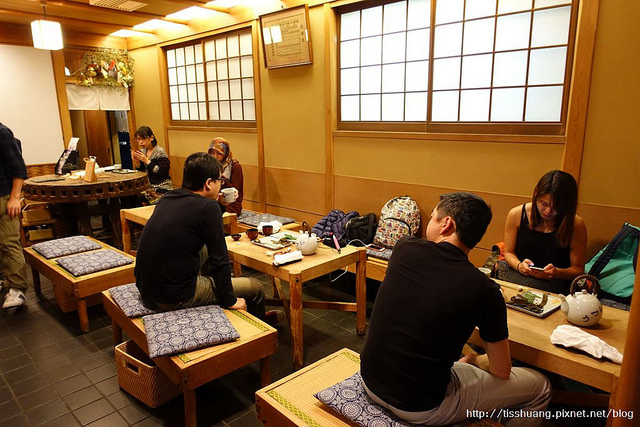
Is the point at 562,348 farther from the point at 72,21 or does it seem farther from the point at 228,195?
the point at 72,21

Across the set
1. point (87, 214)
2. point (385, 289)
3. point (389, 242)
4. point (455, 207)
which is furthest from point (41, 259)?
point (455, 207)

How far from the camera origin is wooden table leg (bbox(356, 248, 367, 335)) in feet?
10.1

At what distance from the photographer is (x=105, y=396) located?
2510 millimetres

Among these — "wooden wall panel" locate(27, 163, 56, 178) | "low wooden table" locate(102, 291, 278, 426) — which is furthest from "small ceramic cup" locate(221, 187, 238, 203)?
"wooden wall panel" locate(27, 163, 56, 178)

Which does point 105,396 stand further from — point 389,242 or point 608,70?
point 608,70

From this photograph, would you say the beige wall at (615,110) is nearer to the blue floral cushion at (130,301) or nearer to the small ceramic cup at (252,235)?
the small ceramic cup at (252,235)

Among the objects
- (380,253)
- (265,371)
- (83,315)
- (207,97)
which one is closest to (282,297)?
(265,371)

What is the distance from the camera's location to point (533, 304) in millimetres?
2051

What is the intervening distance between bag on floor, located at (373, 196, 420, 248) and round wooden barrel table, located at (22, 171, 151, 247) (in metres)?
2.93

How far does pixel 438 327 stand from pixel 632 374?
65 cm

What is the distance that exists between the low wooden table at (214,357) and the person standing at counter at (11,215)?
195 centimetres

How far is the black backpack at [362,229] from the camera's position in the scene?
13.2ft

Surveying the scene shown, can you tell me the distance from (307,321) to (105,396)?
1.53m

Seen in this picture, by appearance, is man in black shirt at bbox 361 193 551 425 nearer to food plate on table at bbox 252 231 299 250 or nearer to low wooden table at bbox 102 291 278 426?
low wooden table at bbox 102 291 278 426
